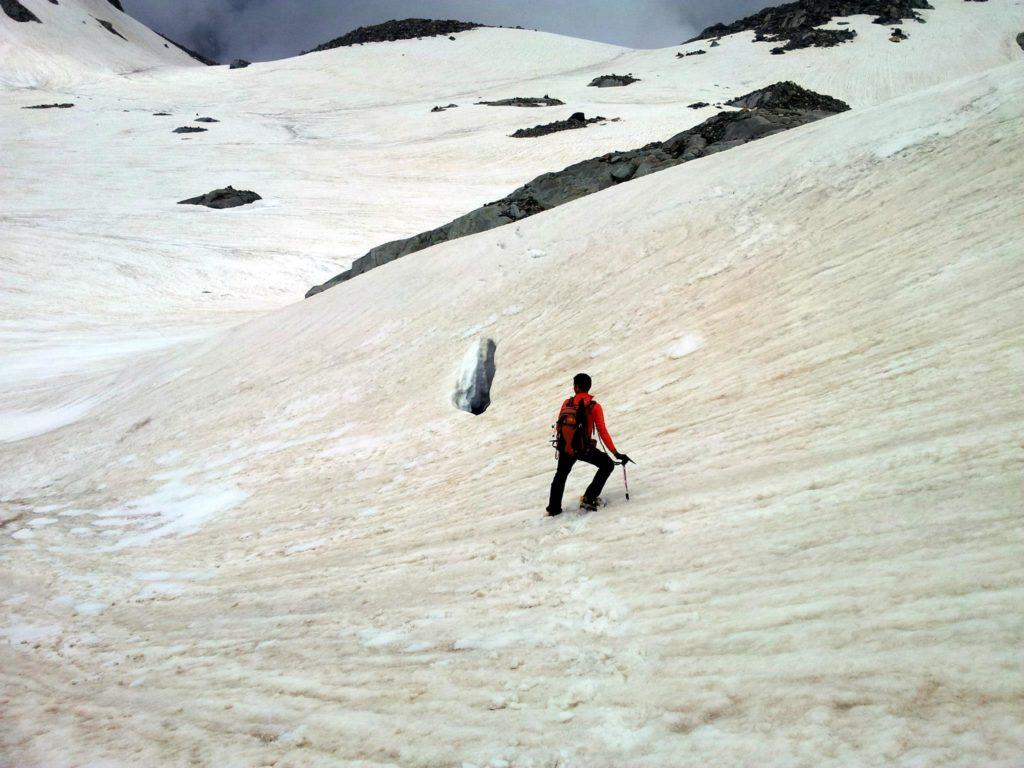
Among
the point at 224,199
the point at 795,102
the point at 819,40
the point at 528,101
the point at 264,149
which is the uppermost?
the point at 819,40

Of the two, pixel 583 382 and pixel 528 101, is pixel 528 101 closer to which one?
pixel 528 101

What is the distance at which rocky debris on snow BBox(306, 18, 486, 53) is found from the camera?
118 meters

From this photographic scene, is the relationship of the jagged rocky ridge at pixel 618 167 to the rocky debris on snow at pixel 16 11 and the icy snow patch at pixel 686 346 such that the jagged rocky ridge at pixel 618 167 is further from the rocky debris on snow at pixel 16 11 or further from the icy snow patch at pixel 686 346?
the rocky debris on snow at pixel 16 11

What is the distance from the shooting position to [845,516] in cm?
513

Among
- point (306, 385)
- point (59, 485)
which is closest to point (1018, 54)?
point (306, 385)

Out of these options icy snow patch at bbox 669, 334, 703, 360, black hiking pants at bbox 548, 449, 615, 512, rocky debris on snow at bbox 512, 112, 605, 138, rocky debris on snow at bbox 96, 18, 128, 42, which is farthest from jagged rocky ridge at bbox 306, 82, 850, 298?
rocky debris on snow at bbox 96, 18, 128, 42

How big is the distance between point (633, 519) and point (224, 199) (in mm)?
47807

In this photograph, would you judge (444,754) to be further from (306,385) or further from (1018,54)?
(1018,54)

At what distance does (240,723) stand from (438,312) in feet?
37.3

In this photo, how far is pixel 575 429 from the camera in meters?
6.56

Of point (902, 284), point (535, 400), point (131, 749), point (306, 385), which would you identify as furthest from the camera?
point (306, 385)

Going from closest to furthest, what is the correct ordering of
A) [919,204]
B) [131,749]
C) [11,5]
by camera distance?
[131,749] < [919,204] < [11,5]

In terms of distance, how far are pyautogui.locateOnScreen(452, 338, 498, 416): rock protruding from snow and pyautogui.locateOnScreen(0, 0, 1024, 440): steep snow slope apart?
1328cm

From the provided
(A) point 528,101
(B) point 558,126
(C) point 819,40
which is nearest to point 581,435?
(B) point 558,126
